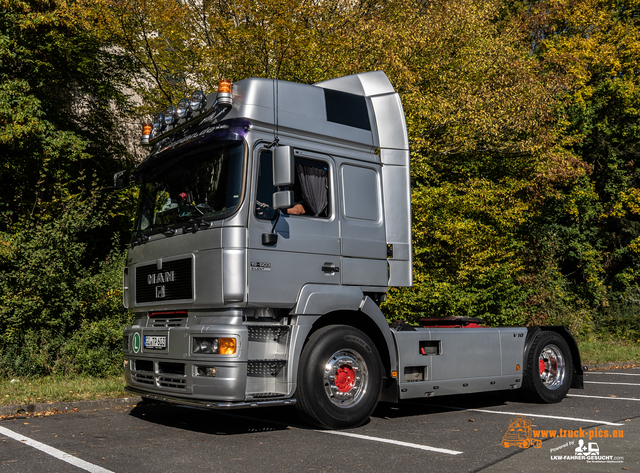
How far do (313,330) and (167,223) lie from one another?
1974 mm

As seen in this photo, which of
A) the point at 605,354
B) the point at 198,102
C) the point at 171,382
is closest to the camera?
the point at 171,382

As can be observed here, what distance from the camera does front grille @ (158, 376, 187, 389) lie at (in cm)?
612

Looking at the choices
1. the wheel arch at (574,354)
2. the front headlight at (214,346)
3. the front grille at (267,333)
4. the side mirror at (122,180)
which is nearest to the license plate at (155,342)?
the front headlight at (214,346)

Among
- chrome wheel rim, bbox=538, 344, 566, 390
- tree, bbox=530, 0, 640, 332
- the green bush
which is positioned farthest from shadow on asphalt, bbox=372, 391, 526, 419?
tree, bbox=530, 0, 640, 332

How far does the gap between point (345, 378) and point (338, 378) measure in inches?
3.9

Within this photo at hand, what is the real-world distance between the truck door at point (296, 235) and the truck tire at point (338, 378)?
56 cm

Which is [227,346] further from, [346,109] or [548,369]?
[548,369]

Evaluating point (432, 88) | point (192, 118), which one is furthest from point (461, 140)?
point (192, 118)

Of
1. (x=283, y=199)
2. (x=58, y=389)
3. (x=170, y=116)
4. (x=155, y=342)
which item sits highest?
(x=170, y=116)

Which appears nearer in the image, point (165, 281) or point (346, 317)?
point (165, 281)

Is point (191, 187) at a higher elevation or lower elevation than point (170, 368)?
higher

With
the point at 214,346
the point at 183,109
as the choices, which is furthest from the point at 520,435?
the point at 183,109

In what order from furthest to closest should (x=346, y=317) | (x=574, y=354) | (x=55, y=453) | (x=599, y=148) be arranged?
(x=599, y=148)
(x=574, y=354)
(x=346, y=317)
(x=55, y=453)

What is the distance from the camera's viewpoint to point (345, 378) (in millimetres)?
6664
